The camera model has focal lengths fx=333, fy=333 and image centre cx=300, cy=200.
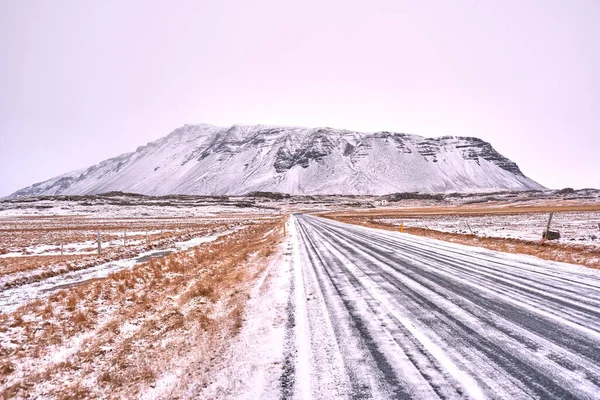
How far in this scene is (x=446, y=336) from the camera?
5.14m

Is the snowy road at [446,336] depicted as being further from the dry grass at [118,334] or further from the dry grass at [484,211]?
the dry grass at [484,211]

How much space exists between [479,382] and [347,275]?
691 centimetres

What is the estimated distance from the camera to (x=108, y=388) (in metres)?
4.31

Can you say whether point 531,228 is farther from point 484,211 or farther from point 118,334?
point 484,211

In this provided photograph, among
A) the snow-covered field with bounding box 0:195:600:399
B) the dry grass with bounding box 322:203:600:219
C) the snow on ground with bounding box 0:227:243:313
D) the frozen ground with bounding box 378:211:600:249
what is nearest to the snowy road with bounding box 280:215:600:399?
the snow-covered field with bounding box 0:195:600:399

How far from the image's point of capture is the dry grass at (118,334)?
4.63 meters

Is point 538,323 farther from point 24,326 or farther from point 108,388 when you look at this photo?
point 24,326

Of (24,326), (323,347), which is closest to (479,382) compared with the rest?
(323,347)

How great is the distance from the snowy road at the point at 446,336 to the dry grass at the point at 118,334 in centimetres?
159

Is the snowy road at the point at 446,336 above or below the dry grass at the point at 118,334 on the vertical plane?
above

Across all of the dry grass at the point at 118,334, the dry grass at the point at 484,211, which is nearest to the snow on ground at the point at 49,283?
the dry grass at the point at 118,334

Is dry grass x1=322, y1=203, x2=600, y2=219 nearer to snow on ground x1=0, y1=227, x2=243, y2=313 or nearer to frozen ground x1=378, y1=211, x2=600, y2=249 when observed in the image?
frozen ground x1=378, y1=211, x2=600, y2=249

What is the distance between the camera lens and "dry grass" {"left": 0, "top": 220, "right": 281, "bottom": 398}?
463 centimetres

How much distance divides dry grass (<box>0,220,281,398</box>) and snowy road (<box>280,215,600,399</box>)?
1588mm
